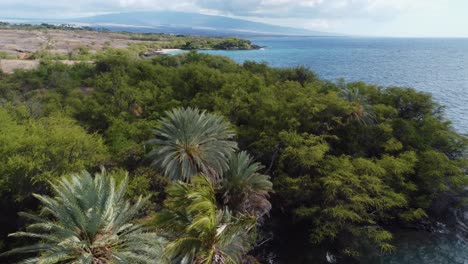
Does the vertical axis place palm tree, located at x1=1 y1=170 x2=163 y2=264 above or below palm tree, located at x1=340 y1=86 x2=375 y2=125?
below

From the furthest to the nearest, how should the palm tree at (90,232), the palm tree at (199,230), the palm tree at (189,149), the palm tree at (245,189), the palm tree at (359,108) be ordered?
the palm tree at (359,108) → the palm tree at (245,189) → the palm tree at (189,149) → the palm tree at (90,232) → the palm tree at (199,230)

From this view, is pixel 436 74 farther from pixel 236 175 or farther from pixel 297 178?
pixel 236 175

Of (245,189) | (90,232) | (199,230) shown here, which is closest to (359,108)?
(245,189)

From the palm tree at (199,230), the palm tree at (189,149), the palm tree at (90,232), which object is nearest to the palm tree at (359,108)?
the palm tree at (189,149)

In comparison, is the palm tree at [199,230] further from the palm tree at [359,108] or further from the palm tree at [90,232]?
the palm tree at [359,108]

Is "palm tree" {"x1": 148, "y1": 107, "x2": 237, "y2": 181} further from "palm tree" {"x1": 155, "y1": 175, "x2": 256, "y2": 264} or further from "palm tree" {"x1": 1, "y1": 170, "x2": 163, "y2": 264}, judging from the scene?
"palm tree" {"x1": 155, "y1": 175, "x2": 256, "y2": 264}

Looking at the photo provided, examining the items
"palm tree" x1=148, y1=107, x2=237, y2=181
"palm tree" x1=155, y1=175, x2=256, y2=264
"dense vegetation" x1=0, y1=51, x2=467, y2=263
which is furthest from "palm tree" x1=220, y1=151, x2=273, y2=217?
"palm tree" x1=155, y1=175, x2=256, y2=264

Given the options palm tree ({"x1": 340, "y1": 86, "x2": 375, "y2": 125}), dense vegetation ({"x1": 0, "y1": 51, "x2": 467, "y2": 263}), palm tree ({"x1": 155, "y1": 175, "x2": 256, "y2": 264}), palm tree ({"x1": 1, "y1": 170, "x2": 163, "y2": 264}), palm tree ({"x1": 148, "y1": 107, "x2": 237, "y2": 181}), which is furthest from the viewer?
palm tree ({"x1": 340, "y1": 86, "x2": 375, "y2": 125})
